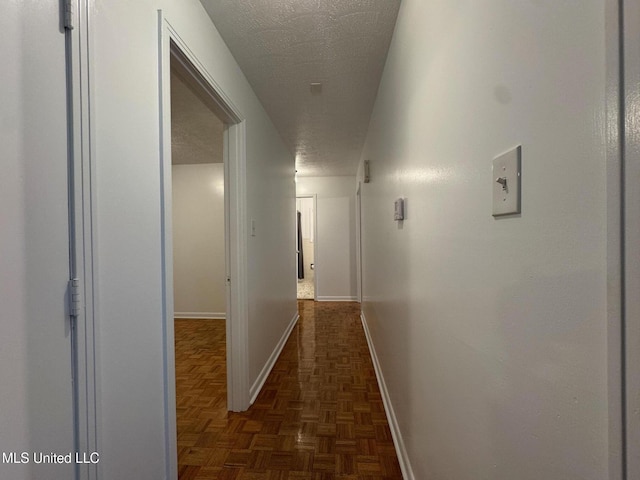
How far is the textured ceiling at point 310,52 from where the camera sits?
148 cm

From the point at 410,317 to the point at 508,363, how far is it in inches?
29.9

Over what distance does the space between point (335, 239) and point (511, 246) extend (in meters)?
4.75

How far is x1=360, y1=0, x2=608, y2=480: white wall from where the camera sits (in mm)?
399

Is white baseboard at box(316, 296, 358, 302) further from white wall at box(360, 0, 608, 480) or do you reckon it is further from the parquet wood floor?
white wall at box(360, 0, 608, 480)

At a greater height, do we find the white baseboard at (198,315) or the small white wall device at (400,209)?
the small white wall device at (400,209)

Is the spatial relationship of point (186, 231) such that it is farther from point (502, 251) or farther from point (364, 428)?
point (502, 251)

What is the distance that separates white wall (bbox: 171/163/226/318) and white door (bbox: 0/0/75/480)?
381 cm

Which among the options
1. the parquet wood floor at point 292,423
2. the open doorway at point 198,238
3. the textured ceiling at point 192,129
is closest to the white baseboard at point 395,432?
the parquet wood floor at point 292,423

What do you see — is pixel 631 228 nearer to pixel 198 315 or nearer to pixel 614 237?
pixel 614 237

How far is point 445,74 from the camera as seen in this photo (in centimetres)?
90

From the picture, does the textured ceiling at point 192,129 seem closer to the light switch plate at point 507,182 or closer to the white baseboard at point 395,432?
the light switch plate at point 507,182

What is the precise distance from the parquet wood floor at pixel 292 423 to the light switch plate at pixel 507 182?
4.78ft

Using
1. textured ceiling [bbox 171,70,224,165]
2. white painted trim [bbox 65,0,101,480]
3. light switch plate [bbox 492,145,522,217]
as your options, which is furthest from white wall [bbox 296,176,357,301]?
light switch plate [bbox 492,145,522,217]

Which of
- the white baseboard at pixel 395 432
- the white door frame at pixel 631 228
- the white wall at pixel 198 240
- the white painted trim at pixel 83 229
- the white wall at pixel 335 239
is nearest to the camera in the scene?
the white door frame at pixel 631 228
